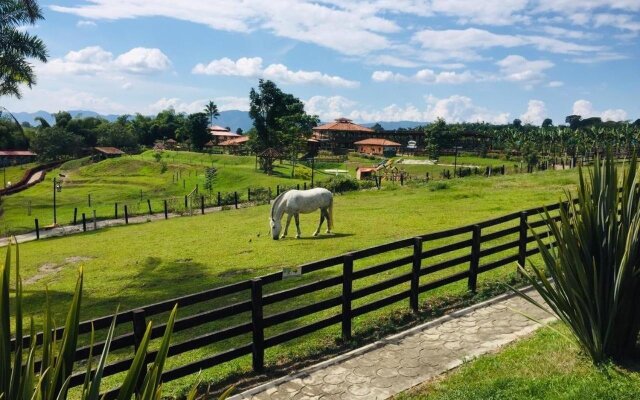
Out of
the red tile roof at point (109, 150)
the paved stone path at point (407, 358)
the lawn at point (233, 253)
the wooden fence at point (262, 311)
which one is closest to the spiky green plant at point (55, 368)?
the wooden fence at point (262, 311)

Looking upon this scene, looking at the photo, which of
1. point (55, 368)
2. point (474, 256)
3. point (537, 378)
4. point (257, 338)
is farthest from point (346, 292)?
point (55, 368)

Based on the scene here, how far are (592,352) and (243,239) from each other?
1443 centimetres

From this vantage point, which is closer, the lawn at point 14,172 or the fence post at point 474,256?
the fence post at point 474,256

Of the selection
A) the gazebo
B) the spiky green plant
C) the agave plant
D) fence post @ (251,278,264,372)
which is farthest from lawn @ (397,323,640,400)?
the gazebo

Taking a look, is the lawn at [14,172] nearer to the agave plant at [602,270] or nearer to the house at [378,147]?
the house at [378,147]

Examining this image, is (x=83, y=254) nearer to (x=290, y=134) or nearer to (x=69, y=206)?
(x=69, y=206)

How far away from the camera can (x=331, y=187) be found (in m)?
38.2

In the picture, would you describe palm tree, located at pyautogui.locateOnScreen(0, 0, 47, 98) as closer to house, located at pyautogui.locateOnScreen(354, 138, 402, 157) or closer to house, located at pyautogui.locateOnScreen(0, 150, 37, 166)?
house, located at pyautogui.locateOnScreen(354, 138, 402, 157)

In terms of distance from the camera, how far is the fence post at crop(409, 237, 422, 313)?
8789 mm

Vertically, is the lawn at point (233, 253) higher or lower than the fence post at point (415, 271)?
lower

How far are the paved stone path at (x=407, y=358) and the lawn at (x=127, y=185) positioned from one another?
2647cm

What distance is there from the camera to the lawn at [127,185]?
127 feet

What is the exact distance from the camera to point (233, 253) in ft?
54.5

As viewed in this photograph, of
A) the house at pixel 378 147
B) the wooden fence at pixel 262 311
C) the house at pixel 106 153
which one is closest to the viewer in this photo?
the wooden fence at pixel 262 311
